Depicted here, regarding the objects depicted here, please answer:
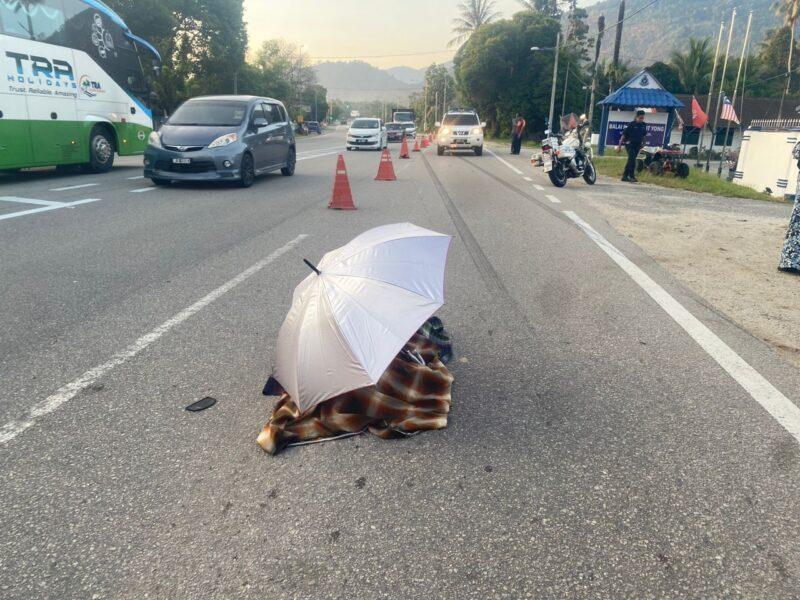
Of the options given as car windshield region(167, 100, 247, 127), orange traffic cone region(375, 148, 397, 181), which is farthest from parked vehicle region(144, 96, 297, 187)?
orange traffic cone region(375, 148, 397, 181)

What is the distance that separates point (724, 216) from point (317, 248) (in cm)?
802

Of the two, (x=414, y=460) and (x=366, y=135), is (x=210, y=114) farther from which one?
(x=366, y=135)

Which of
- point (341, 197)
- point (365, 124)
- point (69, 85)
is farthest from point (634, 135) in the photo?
point (365, 124)

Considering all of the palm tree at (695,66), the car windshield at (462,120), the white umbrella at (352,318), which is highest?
the palm tree at (695,66)

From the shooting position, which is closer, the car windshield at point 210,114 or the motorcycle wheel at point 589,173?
the car windshield at point 210,114

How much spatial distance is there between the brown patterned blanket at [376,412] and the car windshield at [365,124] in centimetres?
3172

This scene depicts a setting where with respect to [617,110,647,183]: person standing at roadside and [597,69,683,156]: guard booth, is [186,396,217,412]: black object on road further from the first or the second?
[597,69,683,156]: guard booth

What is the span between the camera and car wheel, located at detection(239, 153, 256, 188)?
43.1ft

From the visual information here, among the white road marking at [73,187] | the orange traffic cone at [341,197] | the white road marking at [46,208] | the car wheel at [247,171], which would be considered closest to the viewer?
the white road marking at [46,208]

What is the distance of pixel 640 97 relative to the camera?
2853cm

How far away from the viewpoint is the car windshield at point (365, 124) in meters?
33.8

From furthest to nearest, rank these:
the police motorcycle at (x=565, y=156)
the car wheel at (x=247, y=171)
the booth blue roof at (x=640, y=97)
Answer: the booth blue roof at (x=640, y=97)
the police motorcycle at (x=565, y=156)
the car wheel at (x=247, y=171)

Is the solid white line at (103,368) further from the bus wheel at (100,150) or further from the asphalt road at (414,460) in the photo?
the bus wheel at (100,150)

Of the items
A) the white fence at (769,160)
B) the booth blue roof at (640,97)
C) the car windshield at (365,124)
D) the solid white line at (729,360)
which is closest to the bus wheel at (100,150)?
the solid white line at (729,360)
